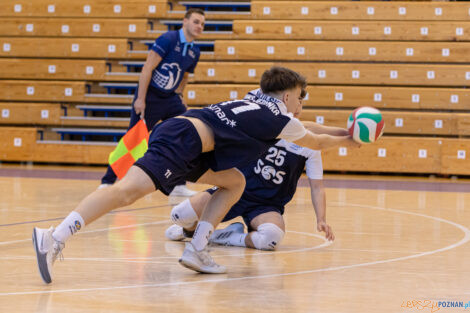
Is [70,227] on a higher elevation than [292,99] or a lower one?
lower

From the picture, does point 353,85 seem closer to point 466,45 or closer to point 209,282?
point 466,45

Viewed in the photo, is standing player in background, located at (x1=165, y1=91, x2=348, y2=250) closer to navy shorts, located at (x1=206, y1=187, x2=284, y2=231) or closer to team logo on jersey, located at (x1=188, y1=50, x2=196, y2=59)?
navy shorts, located at (x1=206, y1=187, x2=284, y2=231)

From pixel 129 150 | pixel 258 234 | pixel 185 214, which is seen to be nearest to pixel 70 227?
pixel 185 214

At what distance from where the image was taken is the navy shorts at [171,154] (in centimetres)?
283

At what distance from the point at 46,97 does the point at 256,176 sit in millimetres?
7796

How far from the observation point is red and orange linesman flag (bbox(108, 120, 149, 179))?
5730 mm

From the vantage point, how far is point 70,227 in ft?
9.03

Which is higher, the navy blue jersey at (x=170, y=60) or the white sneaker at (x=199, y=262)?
the navy blue jersey at (x=170, y=60)

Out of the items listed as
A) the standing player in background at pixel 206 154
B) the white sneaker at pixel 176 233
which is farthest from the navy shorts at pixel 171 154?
the white sneaker at pixel 176 233

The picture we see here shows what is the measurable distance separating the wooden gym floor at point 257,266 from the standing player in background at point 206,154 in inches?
7.0

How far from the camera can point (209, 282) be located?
9.32 feet

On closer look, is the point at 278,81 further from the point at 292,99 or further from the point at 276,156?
the point at 276,156

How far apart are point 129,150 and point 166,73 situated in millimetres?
993

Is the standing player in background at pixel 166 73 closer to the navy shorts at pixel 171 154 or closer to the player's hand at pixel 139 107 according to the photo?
the player's hand at pixel 139 107
